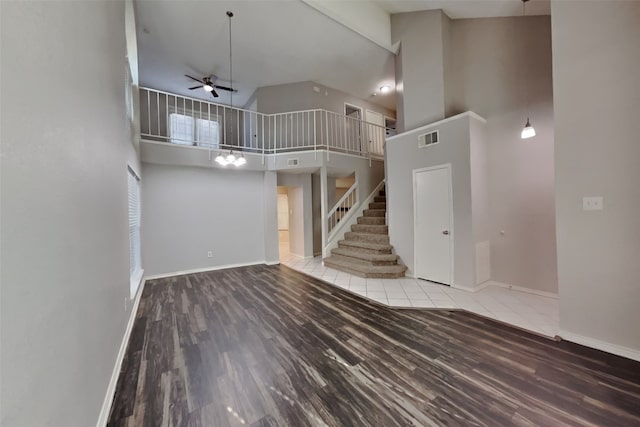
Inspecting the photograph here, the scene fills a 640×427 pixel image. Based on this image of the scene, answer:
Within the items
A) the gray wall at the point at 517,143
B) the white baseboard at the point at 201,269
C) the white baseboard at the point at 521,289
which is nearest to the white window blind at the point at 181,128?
the white baseboard at the point at 201,269

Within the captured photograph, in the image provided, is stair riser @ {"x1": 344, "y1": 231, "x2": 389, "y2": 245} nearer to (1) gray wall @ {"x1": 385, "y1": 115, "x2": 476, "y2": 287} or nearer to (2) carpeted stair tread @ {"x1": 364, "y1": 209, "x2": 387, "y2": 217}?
(1) gray wall @ {"x1": 385, "y1": 115, "x2": 476, "y2": 287}

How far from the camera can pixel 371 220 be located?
5848mm

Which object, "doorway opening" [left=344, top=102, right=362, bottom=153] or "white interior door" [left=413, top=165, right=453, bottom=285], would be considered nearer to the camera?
"white interior door" [left=413, top=165, right=453, bottom=285]

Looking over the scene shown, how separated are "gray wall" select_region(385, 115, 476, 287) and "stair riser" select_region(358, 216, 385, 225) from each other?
809 mm

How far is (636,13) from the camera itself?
6.64 ft

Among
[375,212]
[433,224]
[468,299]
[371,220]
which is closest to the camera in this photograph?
[468,299]

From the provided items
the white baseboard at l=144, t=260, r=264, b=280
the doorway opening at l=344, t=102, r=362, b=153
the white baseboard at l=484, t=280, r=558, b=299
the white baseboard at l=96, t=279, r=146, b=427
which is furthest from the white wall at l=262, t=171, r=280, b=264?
the white baseboard at l=484, t=280, r=558, b=299

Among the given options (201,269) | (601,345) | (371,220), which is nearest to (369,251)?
(371,220)

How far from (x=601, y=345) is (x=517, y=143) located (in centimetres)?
288

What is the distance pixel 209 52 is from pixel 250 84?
143 cm

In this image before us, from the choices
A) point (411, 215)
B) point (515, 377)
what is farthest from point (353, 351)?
point (411, 215)

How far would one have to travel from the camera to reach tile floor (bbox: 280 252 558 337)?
277cm

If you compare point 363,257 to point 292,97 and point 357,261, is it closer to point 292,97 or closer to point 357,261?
point 357,261

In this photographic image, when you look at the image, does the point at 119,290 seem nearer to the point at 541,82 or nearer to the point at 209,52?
the point at 209,52
